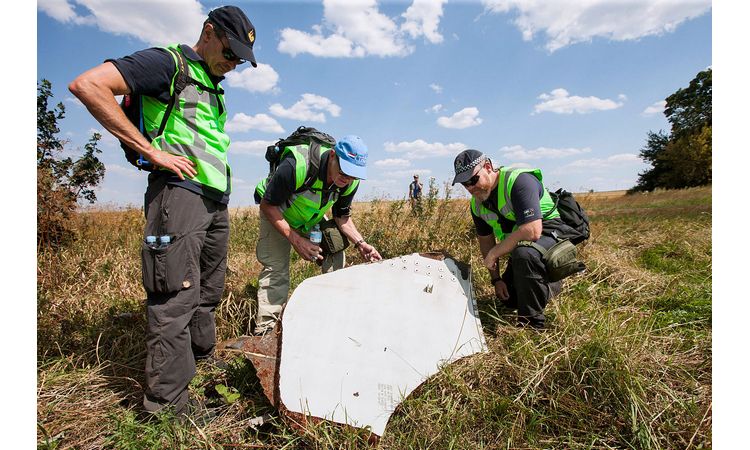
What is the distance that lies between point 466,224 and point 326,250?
2.17m

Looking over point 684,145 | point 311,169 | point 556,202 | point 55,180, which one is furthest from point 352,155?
Answer: point 684,145

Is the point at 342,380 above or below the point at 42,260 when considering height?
below

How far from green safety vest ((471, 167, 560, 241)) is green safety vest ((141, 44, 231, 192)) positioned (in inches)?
77.0

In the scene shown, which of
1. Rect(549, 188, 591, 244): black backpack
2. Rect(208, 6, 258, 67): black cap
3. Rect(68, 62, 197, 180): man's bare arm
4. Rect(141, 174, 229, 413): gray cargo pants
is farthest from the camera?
Rect(549, 188, 591, 244): black backpack

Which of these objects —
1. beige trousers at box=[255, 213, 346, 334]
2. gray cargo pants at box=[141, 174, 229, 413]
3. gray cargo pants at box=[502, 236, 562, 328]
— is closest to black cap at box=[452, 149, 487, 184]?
gray cargo pants at box=[502, 236, 562, 328]

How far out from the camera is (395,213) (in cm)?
495

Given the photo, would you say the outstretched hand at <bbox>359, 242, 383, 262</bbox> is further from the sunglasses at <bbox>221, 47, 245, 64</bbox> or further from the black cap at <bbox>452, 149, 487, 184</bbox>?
the sunglasses at <bbox>221, 47, 245, 64</bbox>

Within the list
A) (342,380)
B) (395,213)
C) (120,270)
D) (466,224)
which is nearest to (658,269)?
(466,224)

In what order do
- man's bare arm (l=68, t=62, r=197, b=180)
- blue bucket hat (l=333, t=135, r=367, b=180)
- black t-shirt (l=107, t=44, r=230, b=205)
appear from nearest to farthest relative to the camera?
man's bare arm (l=68, t=62, r=197, b=180)
black t-shirt (l=107, t=44, r=230, b=205)
blue bucket hat (l=333, t=135, r=367, b=180)

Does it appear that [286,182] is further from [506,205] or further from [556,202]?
[556,202]

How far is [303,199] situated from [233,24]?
1.20 meters

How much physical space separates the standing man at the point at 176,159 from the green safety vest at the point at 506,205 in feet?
6.23

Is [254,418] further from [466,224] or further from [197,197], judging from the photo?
[466,224]

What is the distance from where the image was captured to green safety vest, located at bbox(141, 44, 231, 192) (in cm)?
189
